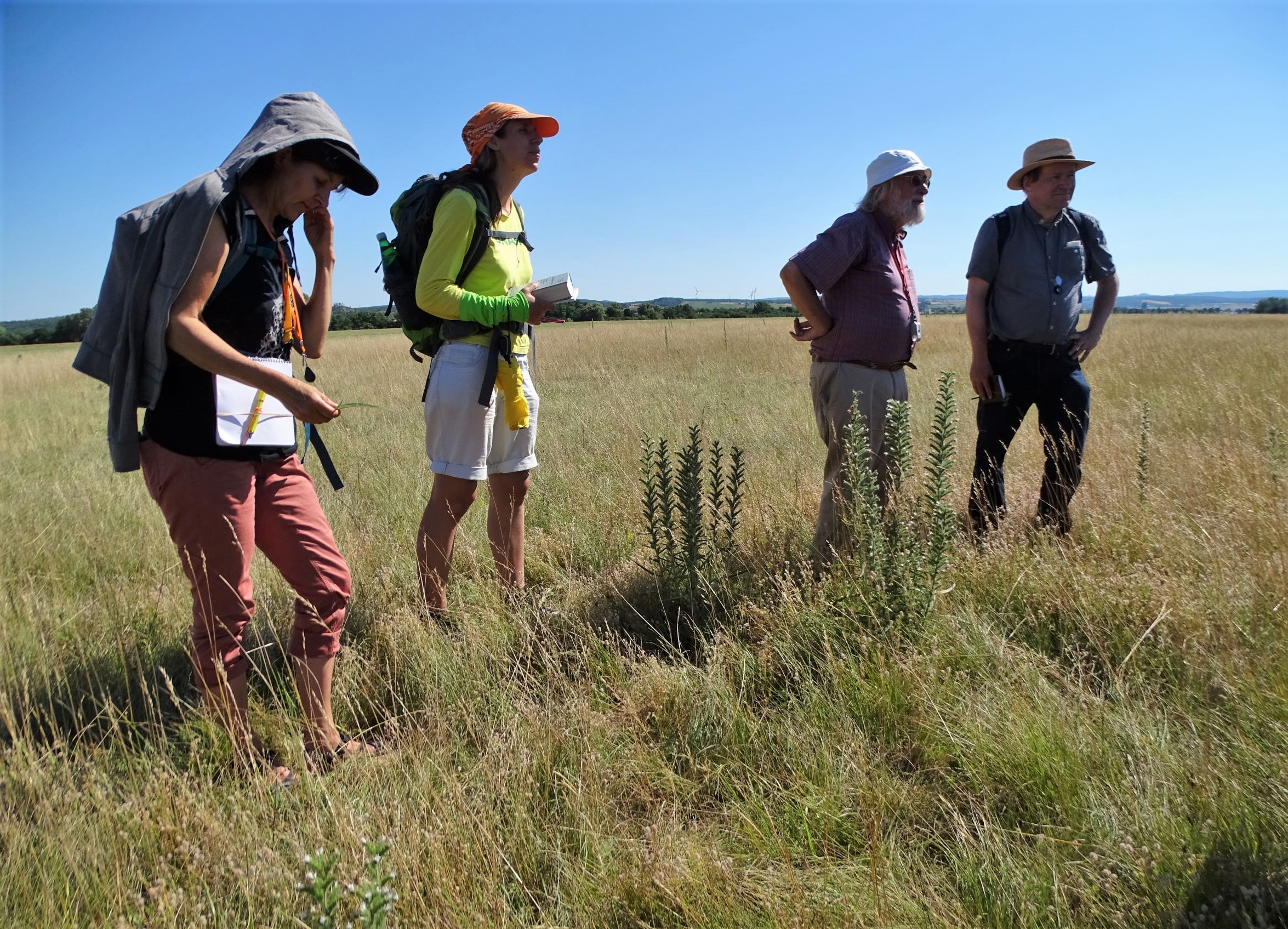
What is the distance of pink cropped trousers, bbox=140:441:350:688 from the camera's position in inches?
87.7

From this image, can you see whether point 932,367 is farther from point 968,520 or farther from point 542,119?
point 542,119

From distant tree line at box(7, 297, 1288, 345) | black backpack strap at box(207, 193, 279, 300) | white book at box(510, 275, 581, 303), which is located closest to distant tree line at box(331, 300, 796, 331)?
distant tree line at box(7, 297, 1288, 345)

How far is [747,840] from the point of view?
199 centimetres

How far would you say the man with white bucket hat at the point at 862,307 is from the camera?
3.51 metres

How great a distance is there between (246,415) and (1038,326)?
3.67m

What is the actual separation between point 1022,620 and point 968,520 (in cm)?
133

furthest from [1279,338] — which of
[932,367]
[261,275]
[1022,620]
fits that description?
[261,275]

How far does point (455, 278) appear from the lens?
2990 mm

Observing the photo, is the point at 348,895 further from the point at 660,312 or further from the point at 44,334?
the point at 44,334

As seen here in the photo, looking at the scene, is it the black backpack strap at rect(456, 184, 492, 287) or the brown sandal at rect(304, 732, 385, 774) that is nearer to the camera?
the brown sandal at rect(304, 732, 385, 774)

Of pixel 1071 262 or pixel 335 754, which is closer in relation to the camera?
pixel 335 754

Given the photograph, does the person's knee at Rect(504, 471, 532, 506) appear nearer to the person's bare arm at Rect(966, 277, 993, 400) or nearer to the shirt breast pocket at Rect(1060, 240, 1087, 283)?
the person's bare arm at Rect(966, 277, 993, 400)

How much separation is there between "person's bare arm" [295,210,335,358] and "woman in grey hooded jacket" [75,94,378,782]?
0.42 feet

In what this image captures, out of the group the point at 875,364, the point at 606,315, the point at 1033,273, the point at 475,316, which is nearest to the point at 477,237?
the point at 475,316
